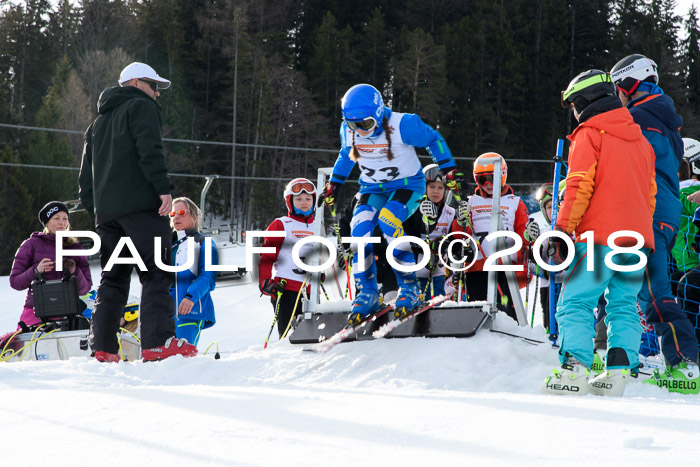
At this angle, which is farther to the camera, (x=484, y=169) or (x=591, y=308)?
(x=484, y=169)

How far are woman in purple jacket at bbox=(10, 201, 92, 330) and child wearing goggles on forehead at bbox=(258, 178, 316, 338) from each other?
1.55 m

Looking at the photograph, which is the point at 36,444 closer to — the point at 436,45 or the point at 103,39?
the point at 436,45

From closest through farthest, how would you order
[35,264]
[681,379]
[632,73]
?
[681,379], [632,73], [35,264]

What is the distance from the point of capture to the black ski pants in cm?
446

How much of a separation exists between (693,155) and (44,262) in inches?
209

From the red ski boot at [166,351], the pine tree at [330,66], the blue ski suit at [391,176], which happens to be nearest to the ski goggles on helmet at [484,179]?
the blue ski suit at [391,176]

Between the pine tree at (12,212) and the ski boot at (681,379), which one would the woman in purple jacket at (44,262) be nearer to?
the ski boot at (681,379)

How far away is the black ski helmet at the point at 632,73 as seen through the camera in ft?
14.2

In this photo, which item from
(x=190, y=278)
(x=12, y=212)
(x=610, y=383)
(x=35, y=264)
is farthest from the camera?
(x=12, y=212)

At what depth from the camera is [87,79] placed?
37125 mm

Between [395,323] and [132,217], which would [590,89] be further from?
[132,217]

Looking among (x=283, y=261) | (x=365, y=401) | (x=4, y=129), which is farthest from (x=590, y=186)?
(x=4, y=129)

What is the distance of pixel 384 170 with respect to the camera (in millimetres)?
5199

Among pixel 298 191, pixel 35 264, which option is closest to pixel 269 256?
pixel 298 191
